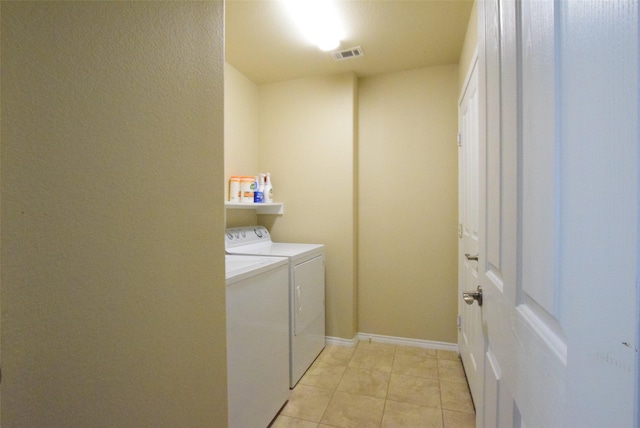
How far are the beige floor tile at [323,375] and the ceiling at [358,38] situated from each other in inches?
96.0

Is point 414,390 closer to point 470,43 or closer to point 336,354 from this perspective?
point 336,354

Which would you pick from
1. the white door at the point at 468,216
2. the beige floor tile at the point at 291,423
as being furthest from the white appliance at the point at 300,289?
the white door at the point at 468,216

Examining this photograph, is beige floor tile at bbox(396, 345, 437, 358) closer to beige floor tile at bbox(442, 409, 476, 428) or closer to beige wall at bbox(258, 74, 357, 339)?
beige wall at bbox(258, 74, 357, 339)

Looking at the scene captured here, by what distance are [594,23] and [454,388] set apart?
2238mm

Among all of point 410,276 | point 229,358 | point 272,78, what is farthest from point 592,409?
point 272,78

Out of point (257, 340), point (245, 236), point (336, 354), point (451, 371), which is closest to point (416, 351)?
point (451, 371)

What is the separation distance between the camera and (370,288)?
8.89ft

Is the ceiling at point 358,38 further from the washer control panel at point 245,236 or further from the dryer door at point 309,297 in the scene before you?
the dryer door at point 309,297

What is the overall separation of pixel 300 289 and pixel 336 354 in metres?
0.82

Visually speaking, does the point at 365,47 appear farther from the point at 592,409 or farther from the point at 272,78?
the point at 592,409

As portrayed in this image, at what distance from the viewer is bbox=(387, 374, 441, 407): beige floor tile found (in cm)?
185

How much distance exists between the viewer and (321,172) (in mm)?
2660

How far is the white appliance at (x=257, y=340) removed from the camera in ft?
4.39

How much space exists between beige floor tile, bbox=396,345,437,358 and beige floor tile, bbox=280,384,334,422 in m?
0.84
